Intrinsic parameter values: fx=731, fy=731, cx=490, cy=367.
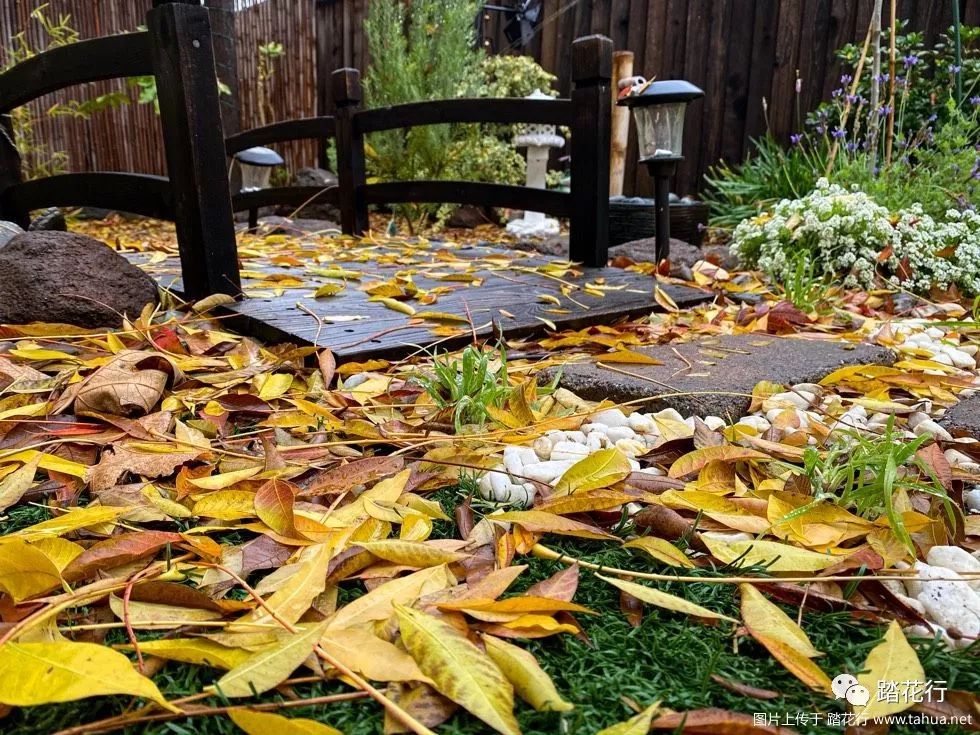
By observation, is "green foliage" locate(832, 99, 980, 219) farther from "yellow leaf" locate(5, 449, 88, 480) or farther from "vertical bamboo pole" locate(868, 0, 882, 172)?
"yellow leaf" locate(5, 449, 88, 480)

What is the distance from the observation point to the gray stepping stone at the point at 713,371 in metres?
1.50

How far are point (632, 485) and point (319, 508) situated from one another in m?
0.47

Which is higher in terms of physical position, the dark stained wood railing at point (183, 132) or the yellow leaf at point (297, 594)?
the dark stained wood railing at point (183, 132)

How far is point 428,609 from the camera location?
80 centimetres

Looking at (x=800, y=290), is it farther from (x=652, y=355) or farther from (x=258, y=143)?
(x=258, y=143)

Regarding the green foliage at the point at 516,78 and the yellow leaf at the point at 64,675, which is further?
the green foliage at the point at 516,78

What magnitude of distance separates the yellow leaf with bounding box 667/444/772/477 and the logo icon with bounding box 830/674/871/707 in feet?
1.55

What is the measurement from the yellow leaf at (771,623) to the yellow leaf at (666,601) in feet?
0.07

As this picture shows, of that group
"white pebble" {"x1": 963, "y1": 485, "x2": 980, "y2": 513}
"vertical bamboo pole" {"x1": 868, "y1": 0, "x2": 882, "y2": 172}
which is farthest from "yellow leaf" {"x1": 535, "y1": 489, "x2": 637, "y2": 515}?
"vertical bamboo pole" {"x1": 868, "y1": 0, "x2": 882, "y2": 172}

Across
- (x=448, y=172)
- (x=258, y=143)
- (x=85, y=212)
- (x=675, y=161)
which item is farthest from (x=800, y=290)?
(x=85, y=212)

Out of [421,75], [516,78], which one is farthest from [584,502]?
[421,75]

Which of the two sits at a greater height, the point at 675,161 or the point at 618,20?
the point at 618,20

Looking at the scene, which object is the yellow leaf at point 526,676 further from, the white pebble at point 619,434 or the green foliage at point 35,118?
the green foliage at point 35,118

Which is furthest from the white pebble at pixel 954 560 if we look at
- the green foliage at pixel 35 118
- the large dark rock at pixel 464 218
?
the green foliage at pixel 35 118
